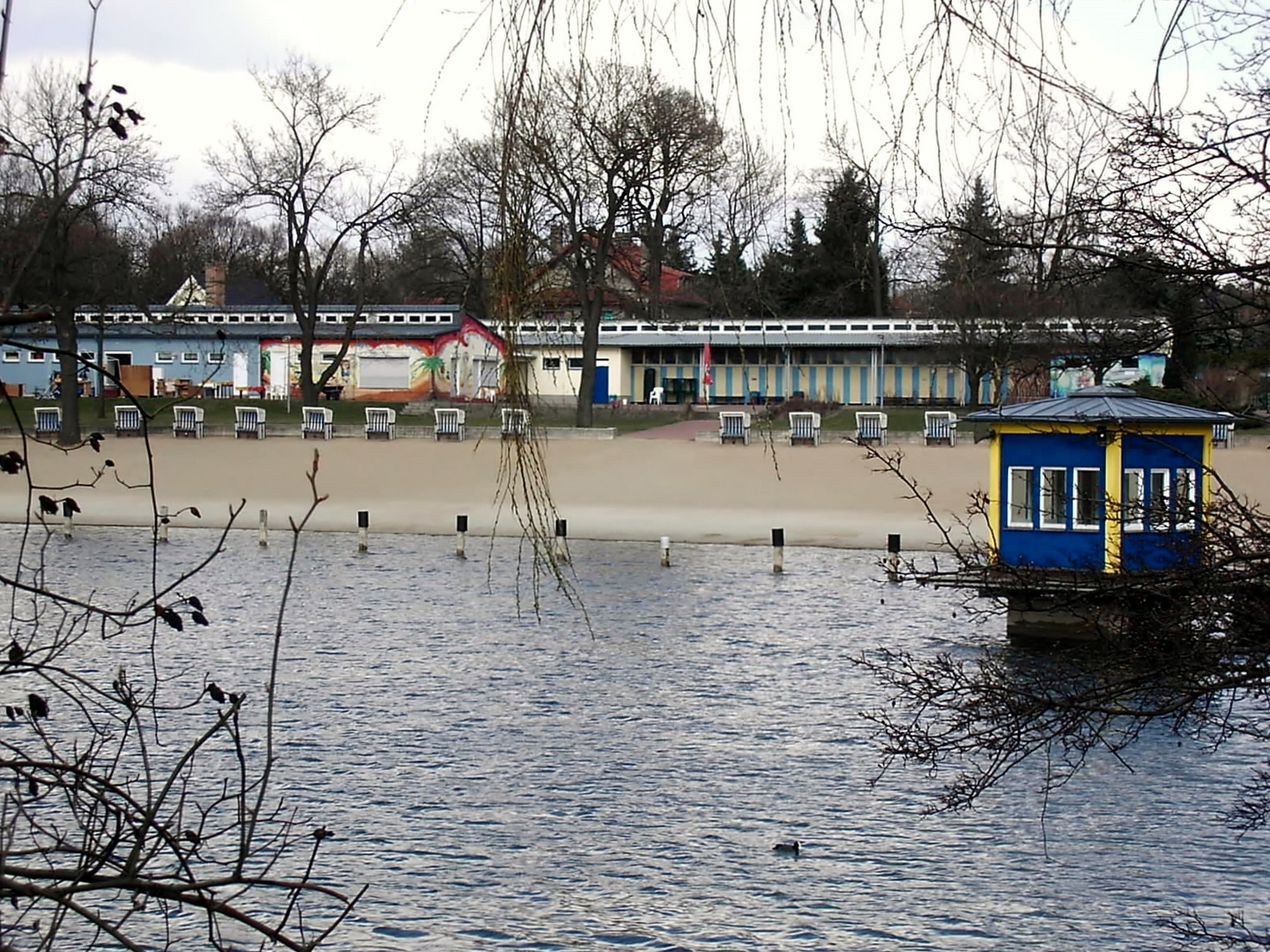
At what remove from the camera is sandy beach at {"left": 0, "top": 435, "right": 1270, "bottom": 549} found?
29.4 metres

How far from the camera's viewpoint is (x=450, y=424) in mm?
43188

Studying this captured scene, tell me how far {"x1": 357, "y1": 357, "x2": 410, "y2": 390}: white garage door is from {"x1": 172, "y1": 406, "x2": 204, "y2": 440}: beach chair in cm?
1079

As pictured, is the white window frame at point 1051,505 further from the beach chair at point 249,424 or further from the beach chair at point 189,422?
the beach chair at point 189,422

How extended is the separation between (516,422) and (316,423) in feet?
138

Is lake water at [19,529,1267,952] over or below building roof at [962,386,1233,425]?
below

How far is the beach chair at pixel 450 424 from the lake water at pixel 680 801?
23.2m

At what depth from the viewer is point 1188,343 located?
612cm

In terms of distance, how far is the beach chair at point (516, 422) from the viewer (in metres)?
2.87

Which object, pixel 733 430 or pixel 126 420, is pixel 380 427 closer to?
pixel 126 420

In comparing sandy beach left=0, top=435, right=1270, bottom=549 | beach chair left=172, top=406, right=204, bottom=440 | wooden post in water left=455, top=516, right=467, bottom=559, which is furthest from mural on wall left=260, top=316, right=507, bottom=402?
wooden post in water left=455, top=516, right=467, bottom=559

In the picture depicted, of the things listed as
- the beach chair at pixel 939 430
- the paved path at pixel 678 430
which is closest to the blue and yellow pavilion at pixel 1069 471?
the beach chair at pixel 939 430

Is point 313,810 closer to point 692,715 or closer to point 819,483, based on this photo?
point 692,715

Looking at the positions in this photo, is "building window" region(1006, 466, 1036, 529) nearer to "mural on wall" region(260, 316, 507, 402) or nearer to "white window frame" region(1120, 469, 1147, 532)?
"white window frame" region(1120, 469, 1147, 532)

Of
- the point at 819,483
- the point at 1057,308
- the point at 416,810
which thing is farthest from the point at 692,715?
the point at 819,483
